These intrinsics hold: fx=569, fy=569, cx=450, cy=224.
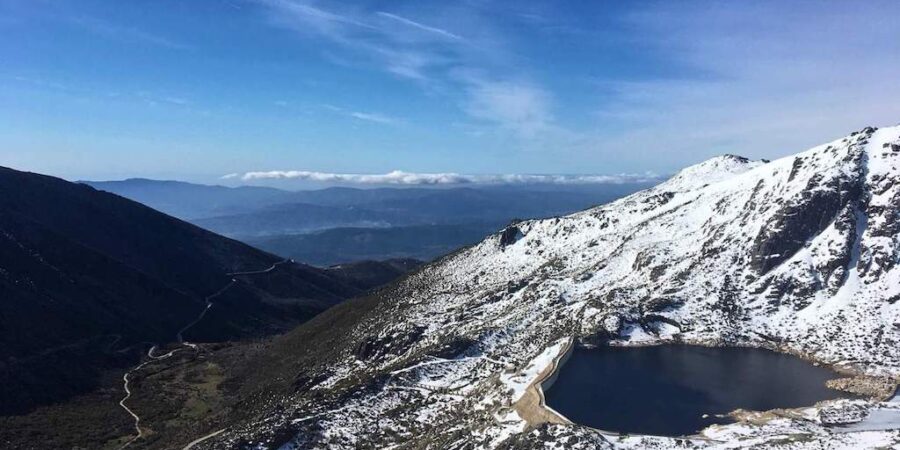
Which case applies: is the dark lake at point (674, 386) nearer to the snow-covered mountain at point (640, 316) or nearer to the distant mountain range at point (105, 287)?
the snow-covered mountain at point (640, 316)

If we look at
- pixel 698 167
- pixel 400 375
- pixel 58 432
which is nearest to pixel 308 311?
pixel 58 432

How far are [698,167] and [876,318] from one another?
64.5 m

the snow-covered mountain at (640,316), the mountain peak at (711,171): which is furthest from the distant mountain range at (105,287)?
the mountain peak at (711,171)

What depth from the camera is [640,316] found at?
7350 cm

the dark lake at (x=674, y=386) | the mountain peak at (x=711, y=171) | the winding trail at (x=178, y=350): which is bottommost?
the winding trail at (x=178, y=350)

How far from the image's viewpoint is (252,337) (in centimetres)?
12606

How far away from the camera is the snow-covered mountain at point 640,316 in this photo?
51844 millimetres

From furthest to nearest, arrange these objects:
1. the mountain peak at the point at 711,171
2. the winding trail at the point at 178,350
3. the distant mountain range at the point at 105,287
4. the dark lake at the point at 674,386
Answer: the mountain peak at the point at 711,171 < the distant mountain range at the point at 105,287 < the winding trail at the point at 178,350 < the dark lake at the point at 674,386

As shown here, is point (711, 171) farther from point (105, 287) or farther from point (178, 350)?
point (105, 287)

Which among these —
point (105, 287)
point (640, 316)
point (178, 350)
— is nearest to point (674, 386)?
point (640, 316)

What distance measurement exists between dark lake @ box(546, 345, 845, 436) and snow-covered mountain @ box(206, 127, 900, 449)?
8.84 feet

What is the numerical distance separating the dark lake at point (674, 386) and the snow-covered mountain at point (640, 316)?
270cm

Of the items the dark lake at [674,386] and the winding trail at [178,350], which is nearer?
the dark lake at [674,386]

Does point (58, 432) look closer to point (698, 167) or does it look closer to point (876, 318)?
point (876, 318)
